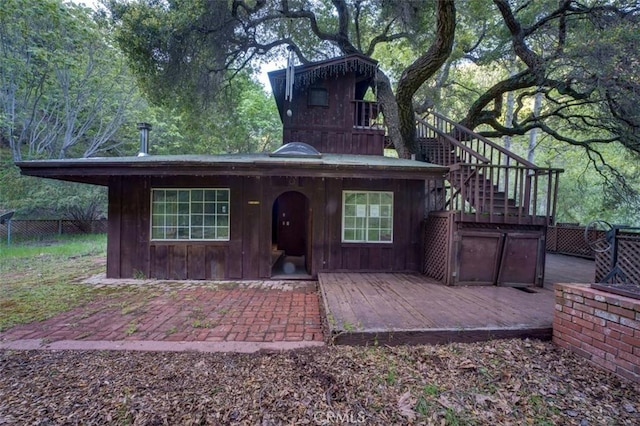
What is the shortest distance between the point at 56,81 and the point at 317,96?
1067 centimetres

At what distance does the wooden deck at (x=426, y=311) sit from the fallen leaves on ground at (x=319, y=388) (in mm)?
153

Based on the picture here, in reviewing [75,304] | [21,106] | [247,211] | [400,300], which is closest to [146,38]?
[247,211]

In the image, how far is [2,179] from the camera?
1173 centimetres

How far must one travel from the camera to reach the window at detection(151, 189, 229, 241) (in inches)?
239

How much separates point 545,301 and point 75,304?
709 cm

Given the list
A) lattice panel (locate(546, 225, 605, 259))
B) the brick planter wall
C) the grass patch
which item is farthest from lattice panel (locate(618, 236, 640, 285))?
the grass patch

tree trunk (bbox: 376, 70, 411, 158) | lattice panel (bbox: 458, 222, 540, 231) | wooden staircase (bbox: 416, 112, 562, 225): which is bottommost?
lattice panel (bbox: 458, 222, 540, 231)

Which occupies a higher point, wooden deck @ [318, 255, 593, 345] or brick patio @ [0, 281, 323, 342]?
wooden deck @ [318, 255, 593, 345]

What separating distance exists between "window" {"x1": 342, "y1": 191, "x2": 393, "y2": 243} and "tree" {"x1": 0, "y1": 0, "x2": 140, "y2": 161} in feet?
38.4

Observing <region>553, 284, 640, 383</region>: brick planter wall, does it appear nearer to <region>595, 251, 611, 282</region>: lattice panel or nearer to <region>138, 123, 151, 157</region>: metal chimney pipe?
<region>595, 251, 611, 282</region>: lattice panel

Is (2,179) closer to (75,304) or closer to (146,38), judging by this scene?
(146,38)

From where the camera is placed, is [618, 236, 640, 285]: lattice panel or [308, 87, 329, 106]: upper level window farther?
[308, 87, 329, 106]: upper level window

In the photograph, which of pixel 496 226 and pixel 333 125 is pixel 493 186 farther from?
pixel 333 125

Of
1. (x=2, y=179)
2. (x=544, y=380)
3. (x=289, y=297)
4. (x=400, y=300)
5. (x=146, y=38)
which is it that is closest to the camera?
(x=544, y=380)
